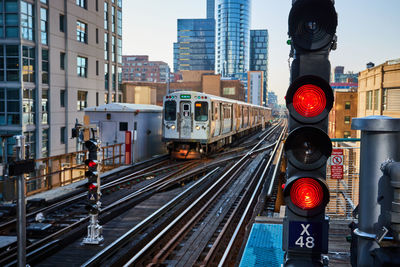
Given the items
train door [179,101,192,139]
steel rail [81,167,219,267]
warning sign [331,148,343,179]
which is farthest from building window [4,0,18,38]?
warning sign [331,148,343,179]

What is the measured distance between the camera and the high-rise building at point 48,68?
25.1m

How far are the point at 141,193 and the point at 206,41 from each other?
18317cm

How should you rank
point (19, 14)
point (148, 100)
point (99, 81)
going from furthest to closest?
point (148, 100)
point (99, 81)
point (19, 14)

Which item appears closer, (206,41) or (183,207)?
Answer: (183,207)

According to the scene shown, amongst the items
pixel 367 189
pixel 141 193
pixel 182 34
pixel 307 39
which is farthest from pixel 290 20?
pixel 182 34

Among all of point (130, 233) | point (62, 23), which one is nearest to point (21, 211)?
point (130, 233)

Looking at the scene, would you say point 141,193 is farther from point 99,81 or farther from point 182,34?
point 182,34

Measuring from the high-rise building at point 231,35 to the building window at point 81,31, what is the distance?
519 feet

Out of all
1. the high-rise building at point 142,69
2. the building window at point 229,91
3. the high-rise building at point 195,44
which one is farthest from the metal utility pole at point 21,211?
the high-rise building at point 195,44

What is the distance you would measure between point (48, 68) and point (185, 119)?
12248mm

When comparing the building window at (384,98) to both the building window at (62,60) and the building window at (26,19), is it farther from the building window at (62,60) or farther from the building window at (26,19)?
the building window at (26,19)

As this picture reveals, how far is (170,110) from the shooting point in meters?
21.4

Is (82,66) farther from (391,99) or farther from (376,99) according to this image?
(376,99)

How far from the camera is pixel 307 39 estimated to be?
2918 millimetres
